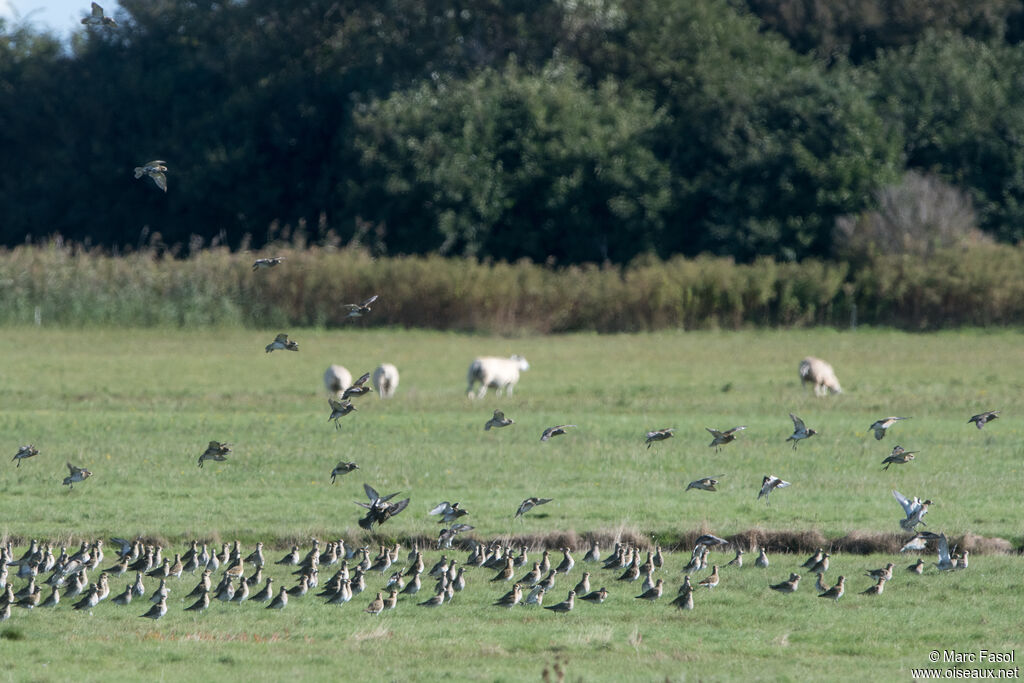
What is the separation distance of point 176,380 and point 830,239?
26.5 meters

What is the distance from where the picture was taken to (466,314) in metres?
42.3

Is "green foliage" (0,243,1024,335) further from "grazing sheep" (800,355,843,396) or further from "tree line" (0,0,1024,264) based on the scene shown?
"grazing sheep" (800,355,843,396)

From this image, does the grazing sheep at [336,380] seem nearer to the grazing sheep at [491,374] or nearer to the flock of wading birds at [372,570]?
the grazing sheep at [491,374]

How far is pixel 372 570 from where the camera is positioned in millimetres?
13391

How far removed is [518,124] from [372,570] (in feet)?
133

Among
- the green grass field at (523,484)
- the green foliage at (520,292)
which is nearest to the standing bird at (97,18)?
the green grass field at (523,484)

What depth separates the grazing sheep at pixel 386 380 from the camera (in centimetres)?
2869

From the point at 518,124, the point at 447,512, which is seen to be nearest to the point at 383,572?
the point at 447,512

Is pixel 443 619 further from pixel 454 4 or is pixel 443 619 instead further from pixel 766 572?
pixel 454 4

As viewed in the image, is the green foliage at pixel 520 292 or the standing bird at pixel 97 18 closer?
the standing bird at pixel 97 18

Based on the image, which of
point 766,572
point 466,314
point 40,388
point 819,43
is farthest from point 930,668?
point 819,43

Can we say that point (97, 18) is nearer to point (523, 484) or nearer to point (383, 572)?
point (383, 572)

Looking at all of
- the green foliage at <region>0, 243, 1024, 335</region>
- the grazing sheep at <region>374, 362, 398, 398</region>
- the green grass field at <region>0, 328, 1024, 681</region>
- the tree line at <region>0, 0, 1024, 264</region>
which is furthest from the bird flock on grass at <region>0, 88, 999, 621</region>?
the tree line at <region>0, 0, 1024, 264</region>

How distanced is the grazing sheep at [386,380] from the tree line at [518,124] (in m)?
21.1
